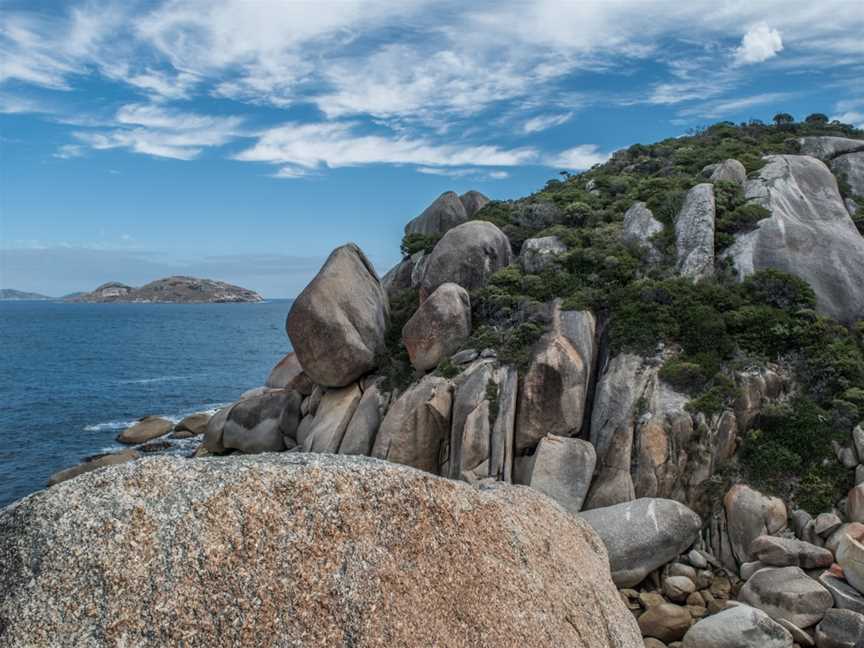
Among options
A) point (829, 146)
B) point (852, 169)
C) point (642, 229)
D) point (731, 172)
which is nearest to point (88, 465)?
point (642, 229)

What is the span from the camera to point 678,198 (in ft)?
108

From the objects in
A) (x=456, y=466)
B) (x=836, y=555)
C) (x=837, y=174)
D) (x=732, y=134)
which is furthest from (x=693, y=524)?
(x=732, y=134)

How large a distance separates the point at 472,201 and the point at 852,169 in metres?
24.3

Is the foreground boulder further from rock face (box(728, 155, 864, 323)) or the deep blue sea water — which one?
the deep blue sea water

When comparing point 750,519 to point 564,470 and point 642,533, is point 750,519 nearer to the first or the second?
point 642,533

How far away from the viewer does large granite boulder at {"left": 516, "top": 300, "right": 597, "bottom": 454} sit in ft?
75.7

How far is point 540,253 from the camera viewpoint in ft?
103

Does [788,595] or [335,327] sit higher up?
[335,327]

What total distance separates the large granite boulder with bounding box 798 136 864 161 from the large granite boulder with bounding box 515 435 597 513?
3201cm

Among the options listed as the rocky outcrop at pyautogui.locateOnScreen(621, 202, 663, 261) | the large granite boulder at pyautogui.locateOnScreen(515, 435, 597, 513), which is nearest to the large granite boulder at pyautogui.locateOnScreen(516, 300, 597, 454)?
the large granite boulder at pyautogui.locateOnScreen(515, 435, 597, 513)

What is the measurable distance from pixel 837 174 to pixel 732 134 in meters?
12.4

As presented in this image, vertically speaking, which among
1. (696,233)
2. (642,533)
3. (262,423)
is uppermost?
(696,233)

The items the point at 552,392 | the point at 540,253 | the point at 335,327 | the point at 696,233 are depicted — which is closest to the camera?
the point at 552,392

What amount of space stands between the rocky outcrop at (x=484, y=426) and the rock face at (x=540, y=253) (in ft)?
26.0
